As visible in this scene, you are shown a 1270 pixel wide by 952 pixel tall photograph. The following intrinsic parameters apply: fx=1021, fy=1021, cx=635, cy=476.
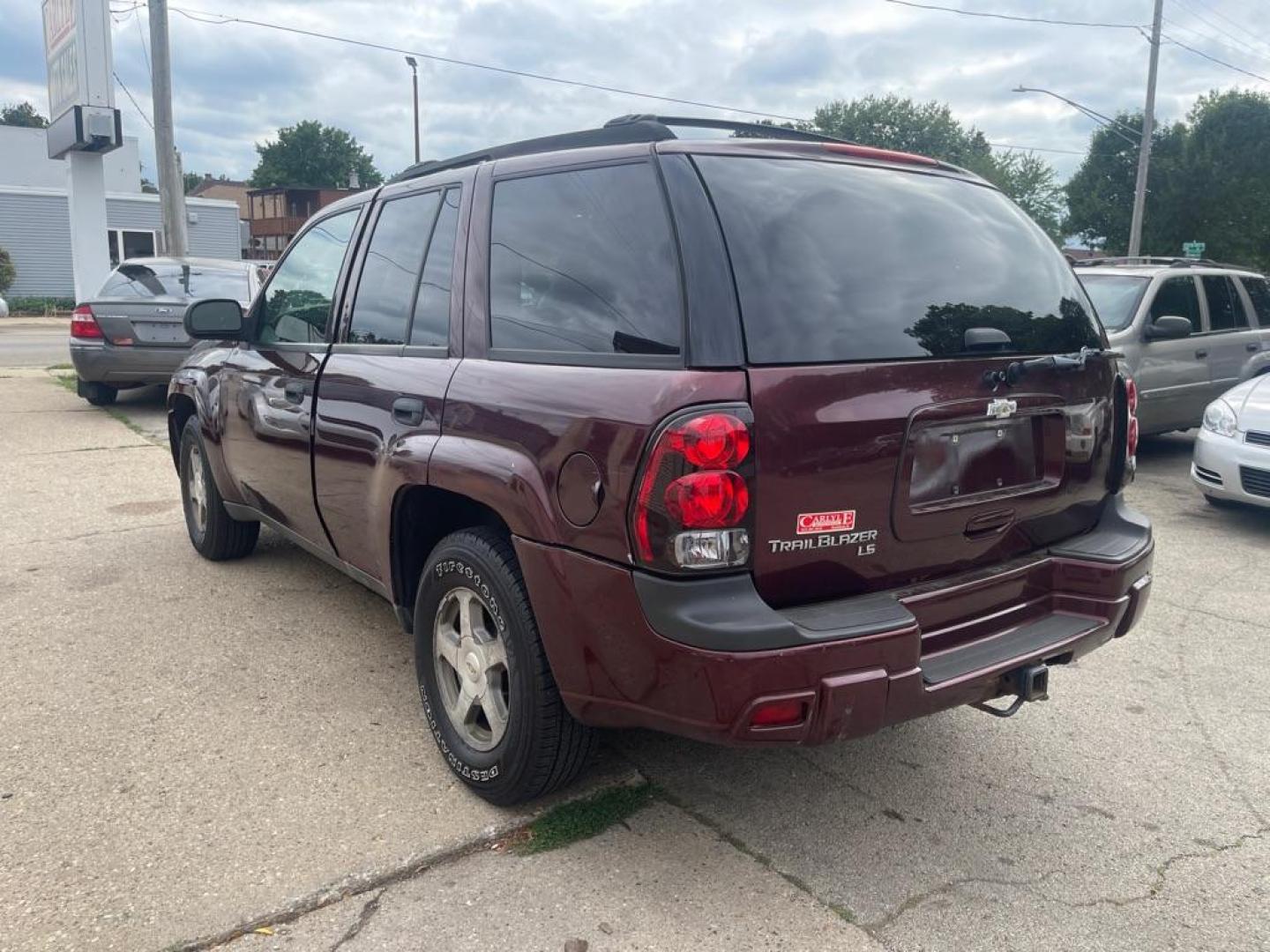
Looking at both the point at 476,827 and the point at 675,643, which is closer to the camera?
the point at 675,643

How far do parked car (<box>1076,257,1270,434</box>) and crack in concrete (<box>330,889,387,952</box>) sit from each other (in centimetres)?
697

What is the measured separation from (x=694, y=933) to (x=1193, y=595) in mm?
3914

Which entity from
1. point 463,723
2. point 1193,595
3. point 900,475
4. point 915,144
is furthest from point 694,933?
point 915,144

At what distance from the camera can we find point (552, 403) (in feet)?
8.57

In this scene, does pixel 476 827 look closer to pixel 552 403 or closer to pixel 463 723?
pixel 463 723

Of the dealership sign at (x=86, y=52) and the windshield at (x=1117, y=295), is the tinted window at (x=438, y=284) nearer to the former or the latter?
the windshield at (x=1117, y=295)

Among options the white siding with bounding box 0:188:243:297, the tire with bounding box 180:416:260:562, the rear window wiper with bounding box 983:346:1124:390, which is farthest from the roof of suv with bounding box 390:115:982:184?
the white siding with bounding box 0:188:243:297

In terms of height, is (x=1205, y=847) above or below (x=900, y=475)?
below

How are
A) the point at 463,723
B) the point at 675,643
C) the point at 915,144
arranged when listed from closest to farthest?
the point at 675,643 < the point at 463,723 < the point at 915,144

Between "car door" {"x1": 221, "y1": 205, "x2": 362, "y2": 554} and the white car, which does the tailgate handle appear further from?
the white car

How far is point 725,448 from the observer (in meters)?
2.32

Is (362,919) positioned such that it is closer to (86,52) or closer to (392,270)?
(392,270)

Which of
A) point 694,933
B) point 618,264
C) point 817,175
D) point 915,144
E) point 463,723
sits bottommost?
point 694,933

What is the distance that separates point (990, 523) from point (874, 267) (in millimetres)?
785
